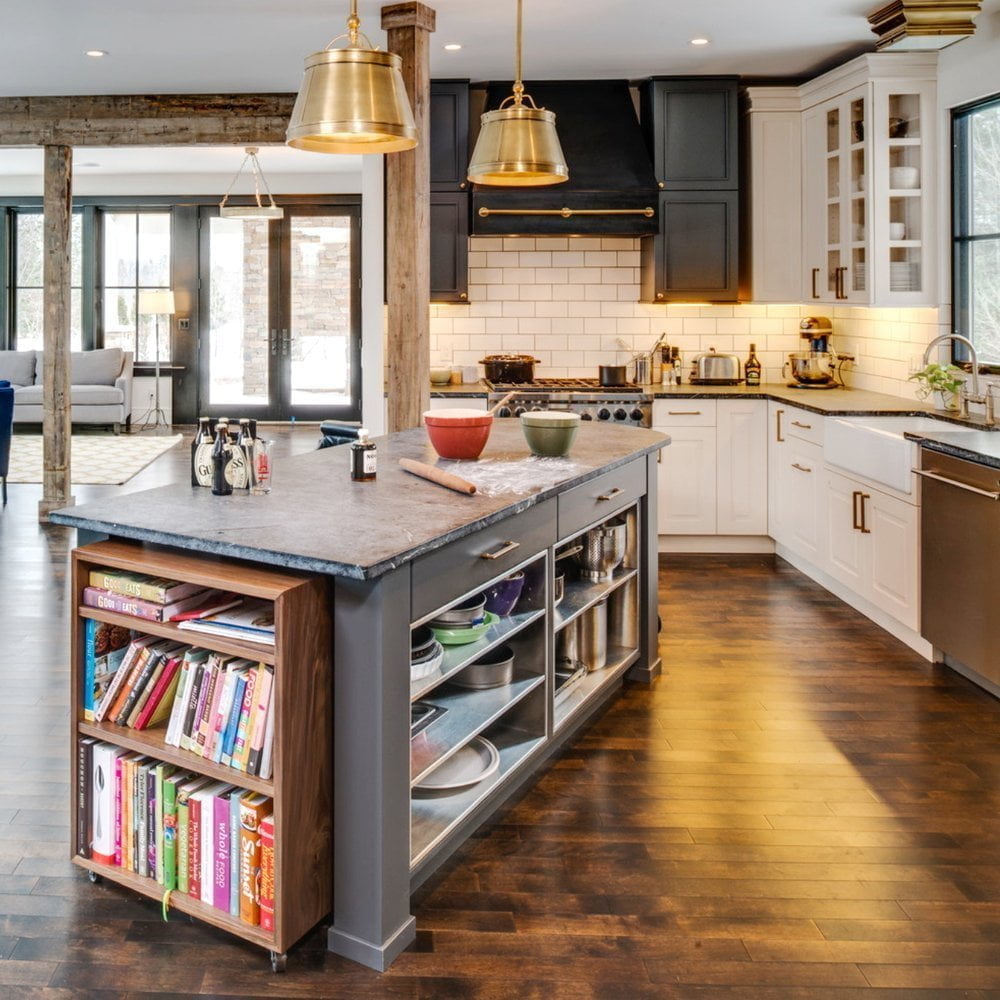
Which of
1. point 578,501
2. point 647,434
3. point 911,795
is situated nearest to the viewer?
point 911,795

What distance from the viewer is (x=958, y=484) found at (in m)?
4.05

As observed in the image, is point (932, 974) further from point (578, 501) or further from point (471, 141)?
point (471, 141)

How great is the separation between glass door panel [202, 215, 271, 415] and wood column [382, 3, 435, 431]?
27.0 feet

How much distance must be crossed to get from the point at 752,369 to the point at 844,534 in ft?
6.16

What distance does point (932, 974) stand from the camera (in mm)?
2285

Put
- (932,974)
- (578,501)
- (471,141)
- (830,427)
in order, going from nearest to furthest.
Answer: (932,974)
(578,501)
(830,427)
(471,141)

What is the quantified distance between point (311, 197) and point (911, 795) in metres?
11.1

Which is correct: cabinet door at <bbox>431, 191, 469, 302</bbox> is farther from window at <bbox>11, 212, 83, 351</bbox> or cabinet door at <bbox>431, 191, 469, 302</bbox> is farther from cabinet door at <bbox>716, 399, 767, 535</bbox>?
window at <bbox>11, 212, 83, 351</bbox>

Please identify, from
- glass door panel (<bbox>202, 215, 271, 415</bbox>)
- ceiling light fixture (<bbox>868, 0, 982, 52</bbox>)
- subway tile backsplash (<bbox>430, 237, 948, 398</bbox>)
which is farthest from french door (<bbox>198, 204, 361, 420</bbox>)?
ceiling light fixture (<bbox>868, 0, 982, 52</bbox>)

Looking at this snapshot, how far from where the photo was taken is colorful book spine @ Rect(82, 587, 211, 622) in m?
2.42

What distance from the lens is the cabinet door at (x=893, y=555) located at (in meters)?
4.54

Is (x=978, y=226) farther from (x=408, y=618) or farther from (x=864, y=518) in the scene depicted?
(x=408, y=618)

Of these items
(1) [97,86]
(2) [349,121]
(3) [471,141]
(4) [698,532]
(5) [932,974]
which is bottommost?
(5) [932,974]

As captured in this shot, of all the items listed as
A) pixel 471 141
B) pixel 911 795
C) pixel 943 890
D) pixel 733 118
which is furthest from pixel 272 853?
pixel 733 118
